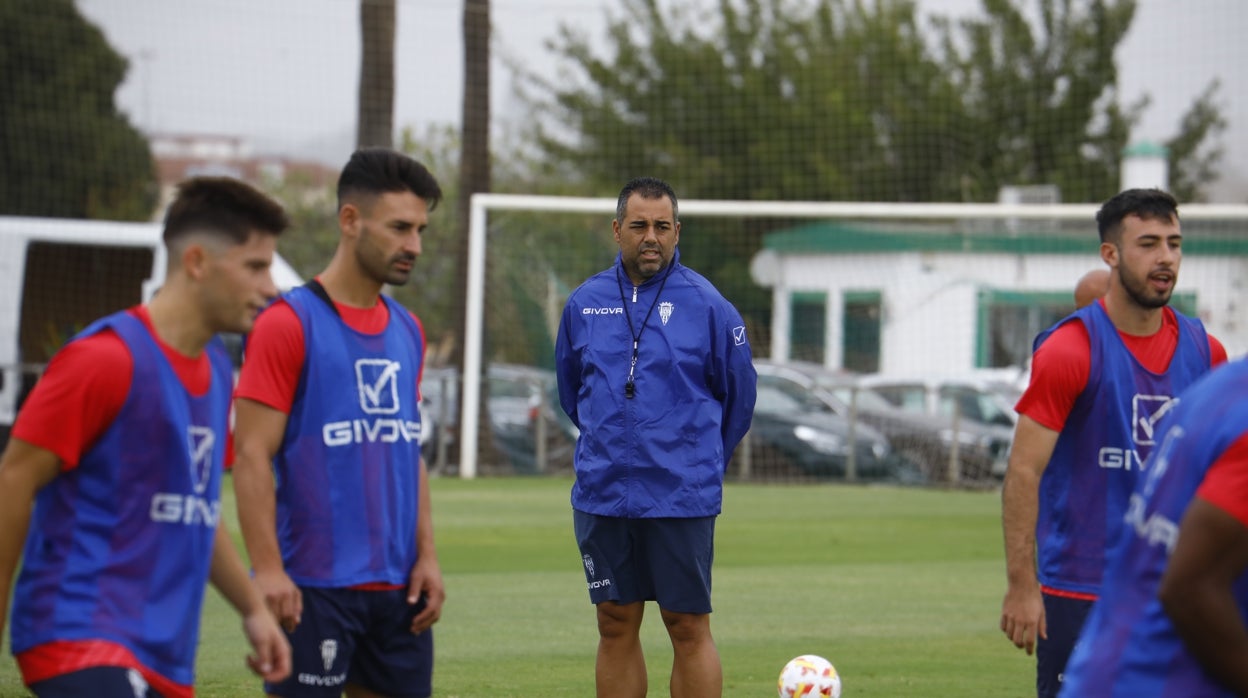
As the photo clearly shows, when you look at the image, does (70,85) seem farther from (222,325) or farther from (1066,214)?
(222,325)

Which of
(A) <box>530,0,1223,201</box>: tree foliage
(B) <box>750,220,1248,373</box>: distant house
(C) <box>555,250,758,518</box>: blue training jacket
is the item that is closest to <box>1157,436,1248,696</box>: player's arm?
(C) <box>555,250,758,518</box>: blue training jacket

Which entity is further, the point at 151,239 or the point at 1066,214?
the point at 151,239

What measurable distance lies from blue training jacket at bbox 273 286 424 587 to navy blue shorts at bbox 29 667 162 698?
991mm

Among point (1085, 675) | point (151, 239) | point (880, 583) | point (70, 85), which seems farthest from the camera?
point (70, 85)

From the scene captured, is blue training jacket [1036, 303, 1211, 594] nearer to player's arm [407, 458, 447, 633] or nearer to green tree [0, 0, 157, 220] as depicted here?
player's arm [407, 458, 447, 633]

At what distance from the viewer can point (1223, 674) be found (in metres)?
3.17

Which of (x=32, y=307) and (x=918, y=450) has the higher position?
(x=32, y=307)

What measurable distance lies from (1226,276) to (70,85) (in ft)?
101

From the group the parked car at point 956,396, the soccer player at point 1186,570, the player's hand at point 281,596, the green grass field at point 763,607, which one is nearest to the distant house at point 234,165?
the parked car at point 956,396

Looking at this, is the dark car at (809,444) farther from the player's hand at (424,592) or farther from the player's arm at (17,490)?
the player's arm at (17,490)

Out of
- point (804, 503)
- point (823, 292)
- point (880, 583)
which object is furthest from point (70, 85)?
point (880, 583)

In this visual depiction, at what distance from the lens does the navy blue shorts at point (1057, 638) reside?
5.67m

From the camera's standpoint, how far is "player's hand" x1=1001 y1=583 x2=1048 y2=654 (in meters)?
5.52

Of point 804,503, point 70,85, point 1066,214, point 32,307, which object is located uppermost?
point 70,85
